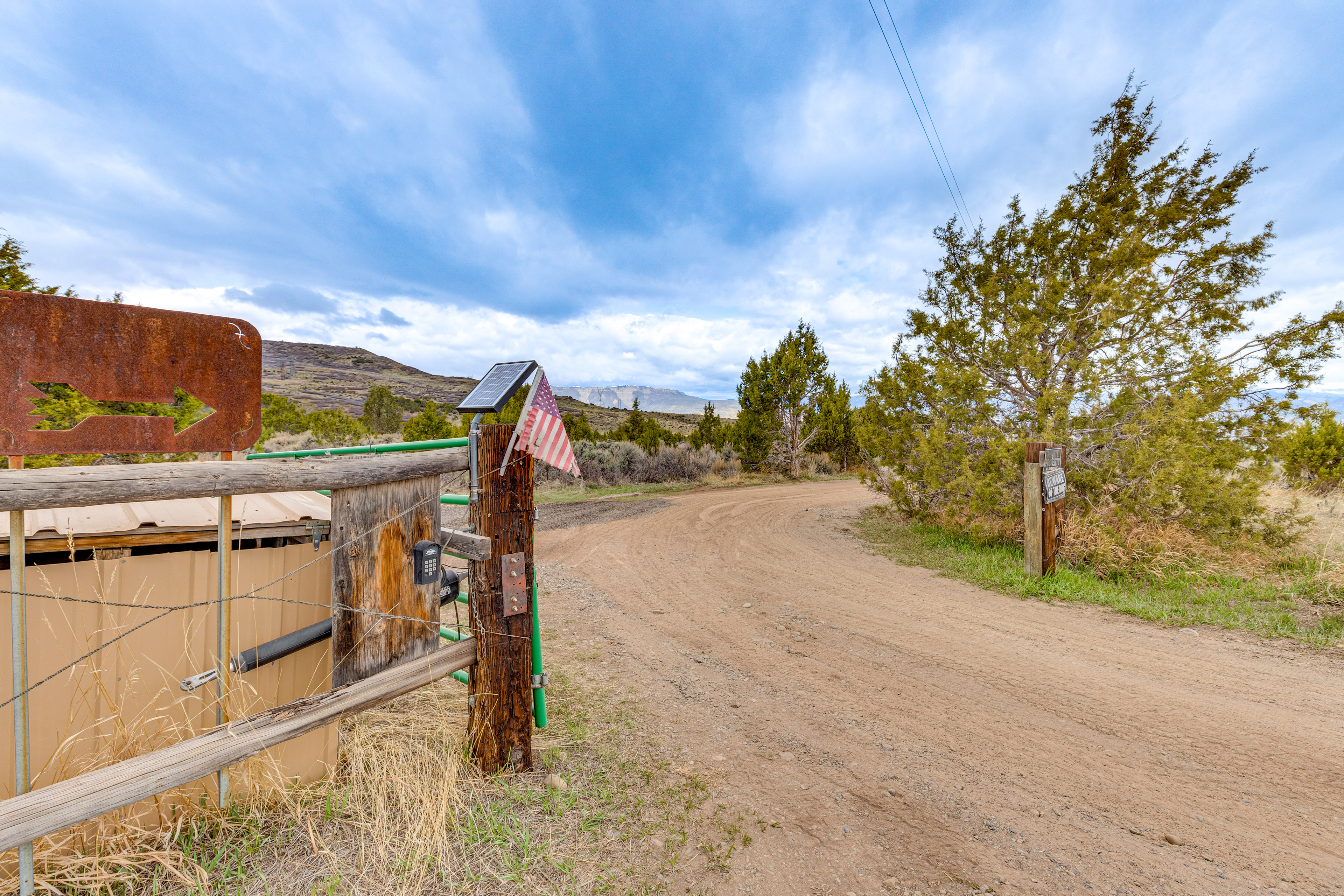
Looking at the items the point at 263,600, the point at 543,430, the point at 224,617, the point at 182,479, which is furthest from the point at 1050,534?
the point at 182,479

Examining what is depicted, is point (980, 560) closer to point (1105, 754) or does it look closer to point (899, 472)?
point (899, 472)

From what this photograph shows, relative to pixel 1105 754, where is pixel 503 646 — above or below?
above

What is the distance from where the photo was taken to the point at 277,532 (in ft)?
7.88

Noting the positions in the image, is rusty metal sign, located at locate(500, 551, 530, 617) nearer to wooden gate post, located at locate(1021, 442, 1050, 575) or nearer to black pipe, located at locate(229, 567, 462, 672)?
black pipe, located at locate(229, 567, 462, 672)

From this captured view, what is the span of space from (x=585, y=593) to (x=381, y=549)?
3862 millimetres

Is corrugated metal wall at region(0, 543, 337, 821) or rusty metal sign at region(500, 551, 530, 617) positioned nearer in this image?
corrugated metal wall at region(0, 543, 337, 821)

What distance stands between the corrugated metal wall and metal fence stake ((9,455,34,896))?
0.21m

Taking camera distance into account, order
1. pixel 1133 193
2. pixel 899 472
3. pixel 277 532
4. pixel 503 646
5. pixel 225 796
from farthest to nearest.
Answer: pixel 899 472, pixel 1133 193, pixel 503 646, pixel 277 532, pixel 225 796

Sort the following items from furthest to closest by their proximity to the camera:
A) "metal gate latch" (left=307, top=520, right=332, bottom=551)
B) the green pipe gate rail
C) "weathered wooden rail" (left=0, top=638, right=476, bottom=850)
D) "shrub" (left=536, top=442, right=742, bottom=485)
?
"shrub" (left=536, top=442, right=742, bottom=485) < the green pipe gate rail < "metal gate latch" (left=307, top=520, right=332, bottom=551) < "weathered wooden rail" (left=0, top=638, right=476, bottom=850)

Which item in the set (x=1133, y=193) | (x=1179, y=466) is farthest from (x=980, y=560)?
(x=1133, y=193)

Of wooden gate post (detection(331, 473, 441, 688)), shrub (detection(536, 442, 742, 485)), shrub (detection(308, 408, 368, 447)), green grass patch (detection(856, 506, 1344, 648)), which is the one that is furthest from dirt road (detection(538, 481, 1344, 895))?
shrub (detection(308, 408, 368, 447))

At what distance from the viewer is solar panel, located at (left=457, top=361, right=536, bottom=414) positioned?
2.42 meters

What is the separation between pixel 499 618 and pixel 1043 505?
252 inches

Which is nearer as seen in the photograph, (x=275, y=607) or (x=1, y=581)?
(x=1, y=581)
